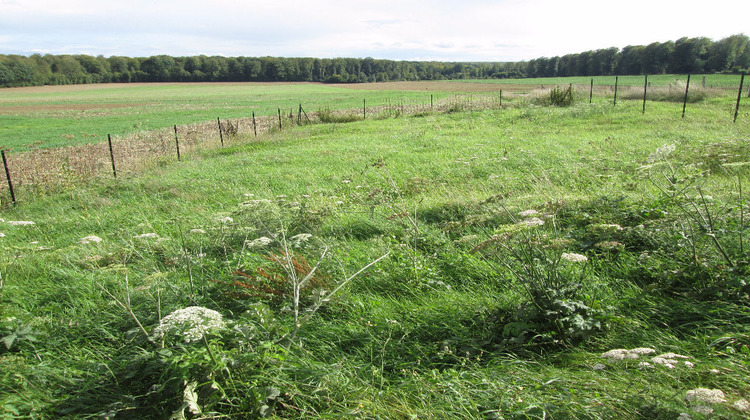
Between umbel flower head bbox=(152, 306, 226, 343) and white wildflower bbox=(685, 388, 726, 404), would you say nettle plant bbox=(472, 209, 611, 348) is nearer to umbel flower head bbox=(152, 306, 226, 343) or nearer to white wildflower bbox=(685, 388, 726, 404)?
white wildflower bbox=(685, 388, 726, 404)

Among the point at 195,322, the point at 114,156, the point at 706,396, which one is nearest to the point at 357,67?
the point at 114,156

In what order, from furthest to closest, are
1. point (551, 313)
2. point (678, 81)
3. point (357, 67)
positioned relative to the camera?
point (357, 67) → point (678, 81) → point (551, 313)

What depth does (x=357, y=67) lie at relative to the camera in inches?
4500

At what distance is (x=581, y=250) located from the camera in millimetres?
4145

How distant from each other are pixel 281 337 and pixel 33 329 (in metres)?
2.00

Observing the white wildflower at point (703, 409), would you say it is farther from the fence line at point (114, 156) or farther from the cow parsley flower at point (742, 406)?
the fence line at point (114, 156)

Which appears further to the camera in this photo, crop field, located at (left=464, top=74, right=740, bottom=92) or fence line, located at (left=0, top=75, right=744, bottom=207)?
crop field, located at (left=464, top=74, right=740, bottom=92)

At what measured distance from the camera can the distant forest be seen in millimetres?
67812

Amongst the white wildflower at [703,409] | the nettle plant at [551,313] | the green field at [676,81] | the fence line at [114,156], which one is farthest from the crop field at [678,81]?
the white wildflower at [703,409]

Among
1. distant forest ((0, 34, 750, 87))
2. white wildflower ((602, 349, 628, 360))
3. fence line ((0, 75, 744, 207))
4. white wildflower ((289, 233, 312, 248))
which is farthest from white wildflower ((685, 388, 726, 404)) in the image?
distant forest ((0, 34, 750, 87))

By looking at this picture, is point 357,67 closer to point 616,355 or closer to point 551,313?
point 551,313

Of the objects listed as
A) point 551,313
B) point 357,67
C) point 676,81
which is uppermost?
point 357,67

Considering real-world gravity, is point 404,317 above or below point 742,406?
below

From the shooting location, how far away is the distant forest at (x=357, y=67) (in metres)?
67.8
